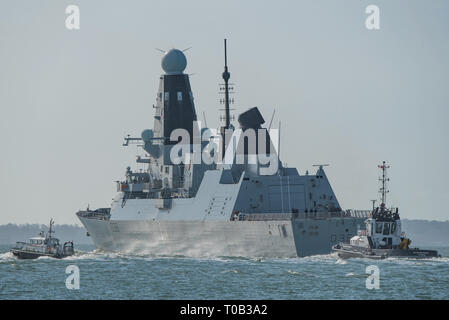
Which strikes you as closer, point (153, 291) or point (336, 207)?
point (153, 291)

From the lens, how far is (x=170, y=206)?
7844 cm

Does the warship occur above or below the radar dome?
below

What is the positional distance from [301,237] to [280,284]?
14.3 m

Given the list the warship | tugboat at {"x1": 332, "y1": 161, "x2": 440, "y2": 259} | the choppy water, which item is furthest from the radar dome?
tugboat at {"x1": 332, "y1": 161, "x2": 440, "y2": 259}

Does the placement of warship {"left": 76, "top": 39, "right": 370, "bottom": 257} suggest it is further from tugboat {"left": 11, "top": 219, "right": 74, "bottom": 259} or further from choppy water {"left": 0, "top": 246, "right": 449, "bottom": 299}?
tugboat {"left": 11, "top": 219, "right": 74, "bottom": 259}

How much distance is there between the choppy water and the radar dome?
1990 cm

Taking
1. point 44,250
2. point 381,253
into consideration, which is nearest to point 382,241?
point 381,253

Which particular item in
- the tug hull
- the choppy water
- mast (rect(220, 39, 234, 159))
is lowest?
the choppy water

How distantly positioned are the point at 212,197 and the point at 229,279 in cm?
1935

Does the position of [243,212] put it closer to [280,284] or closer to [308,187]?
[308,187]

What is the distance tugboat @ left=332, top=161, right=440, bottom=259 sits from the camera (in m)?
62.3

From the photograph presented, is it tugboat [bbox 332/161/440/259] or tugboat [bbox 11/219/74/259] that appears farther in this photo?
tugboat [bbox 11/219/74/259]
